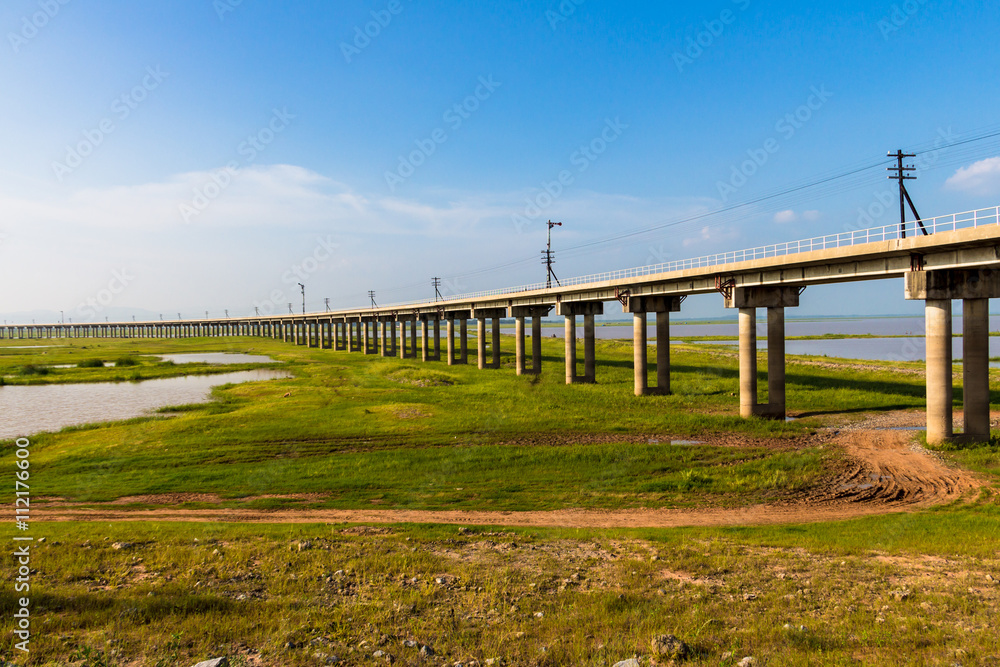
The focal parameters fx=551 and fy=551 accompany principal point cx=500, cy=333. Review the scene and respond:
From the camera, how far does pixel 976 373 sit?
26.1 meters

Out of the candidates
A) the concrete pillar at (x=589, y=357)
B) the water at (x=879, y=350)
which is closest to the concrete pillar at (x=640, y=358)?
the concrete pillar at (x=589, y=357)

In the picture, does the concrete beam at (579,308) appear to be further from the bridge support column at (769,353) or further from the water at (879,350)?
the water at (879,350)

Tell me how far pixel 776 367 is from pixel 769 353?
1005 mm

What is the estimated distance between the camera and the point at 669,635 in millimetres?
9430

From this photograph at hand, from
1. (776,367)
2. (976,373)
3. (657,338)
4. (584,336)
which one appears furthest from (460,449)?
(584,336)

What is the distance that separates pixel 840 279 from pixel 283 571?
31515 mm

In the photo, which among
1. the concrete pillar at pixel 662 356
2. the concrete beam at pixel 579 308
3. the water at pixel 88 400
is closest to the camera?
the water at pixel 88 400

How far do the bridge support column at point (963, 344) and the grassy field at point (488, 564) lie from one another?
5.40ft

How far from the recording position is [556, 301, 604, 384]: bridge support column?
56.9m

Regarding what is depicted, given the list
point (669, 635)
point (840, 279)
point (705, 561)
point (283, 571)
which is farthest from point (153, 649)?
point (840, 279)

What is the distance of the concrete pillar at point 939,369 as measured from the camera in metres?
25.9

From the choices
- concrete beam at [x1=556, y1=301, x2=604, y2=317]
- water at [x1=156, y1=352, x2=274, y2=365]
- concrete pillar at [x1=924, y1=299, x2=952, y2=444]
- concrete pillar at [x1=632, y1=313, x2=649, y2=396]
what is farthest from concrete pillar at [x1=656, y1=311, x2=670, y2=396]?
water at [x1=156, y1=352, x2=274, y2=365]

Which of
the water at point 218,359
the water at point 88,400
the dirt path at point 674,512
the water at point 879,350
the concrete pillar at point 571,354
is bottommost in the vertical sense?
the water at point 879,350

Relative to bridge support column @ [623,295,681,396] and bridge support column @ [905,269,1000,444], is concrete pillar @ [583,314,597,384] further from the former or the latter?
bridge support column @ [905,269,1000,444]
